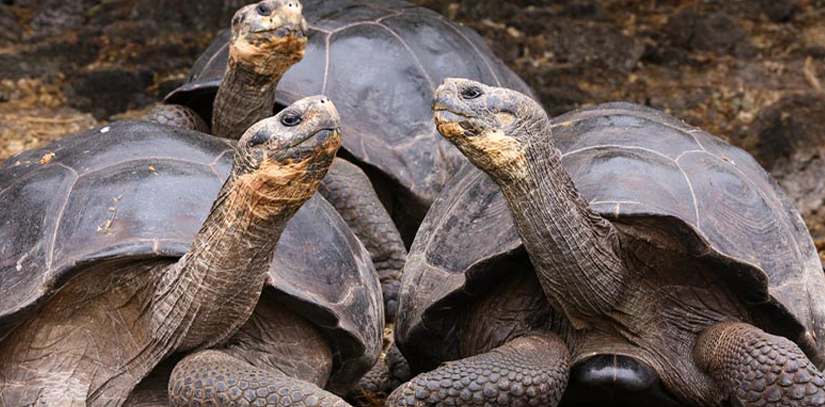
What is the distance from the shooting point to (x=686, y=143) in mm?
4461

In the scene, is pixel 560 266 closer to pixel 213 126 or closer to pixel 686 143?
pixel 686 143

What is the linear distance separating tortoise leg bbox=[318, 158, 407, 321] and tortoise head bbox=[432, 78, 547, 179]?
5.78ft

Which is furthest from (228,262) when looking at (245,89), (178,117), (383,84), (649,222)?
(383,84)

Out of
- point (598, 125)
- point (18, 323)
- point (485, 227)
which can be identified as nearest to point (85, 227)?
point (18, 323)

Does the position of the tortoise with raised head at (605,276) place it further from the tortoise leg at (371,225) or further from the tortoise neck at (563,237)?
the tortoise leg at (371,225)

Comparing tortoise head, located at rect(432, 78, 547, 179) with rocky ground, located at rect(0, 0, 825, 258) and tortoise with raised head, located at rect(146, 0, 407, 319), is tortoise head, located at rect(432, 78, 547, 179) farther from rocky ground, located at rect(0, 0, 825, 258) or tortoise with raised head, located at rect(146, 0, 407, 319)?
rocky ground, located at rect(0, 0, 825, 258)

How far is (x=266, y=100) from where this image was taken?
17.2 ft

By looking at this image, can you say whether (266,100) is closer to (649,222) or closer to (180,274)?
(180,274)

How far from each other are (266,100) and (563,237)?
177 centimetres

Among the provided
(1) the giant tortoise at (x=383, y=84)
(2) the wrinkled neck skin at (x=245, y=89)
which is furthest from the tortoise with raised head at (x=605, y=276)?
(1) the giant tortoise at (x=383, y=84)

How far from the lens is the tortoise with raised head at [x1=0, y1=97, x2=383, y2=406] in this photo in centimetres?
348

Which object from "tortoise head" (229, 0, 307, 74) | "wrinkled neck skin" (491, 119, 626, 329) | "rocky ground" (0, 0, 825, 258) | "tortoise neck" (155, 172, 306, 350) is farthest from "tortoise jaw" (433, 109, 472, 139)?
"rocky ground" (0, 0, 825, 258)

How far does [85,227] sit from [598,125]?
67.8 inches

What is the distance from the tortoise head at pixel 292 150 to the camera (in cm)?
338
